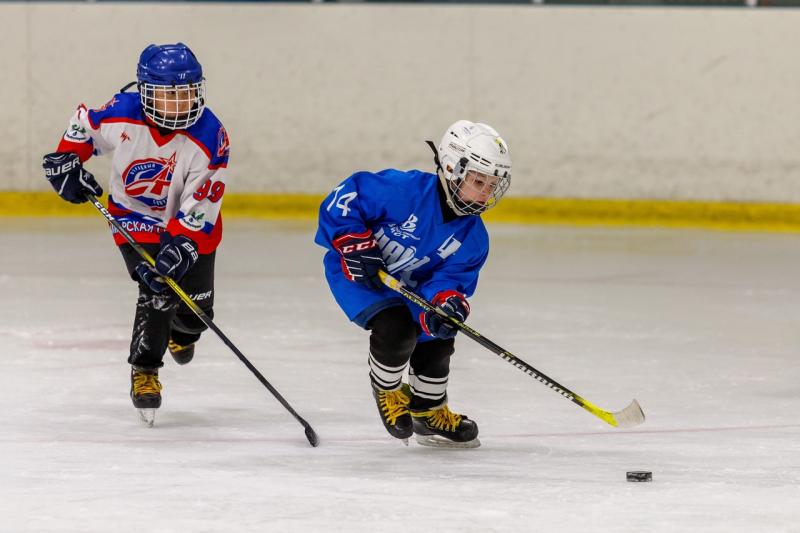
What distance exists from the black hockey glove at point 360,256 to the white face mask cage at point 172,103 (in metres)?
0.62

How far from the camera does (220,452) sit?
3.34 metres

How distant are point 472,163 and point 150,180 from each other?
961 millimetres

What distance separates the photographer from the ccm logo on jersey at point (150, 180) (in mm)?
3781

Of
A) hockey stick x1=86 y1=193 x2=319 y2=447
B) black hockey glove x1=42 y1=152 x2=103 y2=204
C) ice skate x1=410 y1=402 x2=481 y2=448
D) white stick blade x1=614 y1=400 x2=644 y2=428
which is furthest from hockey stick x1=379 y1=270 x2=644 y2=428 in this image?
black hockey glove x1=42 y1=152 x2=103 y2=204

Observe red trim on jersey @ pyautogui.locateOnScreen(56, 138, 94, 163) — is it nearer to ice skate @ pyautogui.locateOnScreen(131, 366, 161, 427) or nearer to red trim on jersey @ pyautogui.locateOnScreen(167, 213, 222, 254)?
red trim on jersey @ pyautogui.locateOnScreen(167, 213, 222, 254)

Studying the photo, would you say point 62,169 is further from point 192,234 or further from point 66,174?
point 192,234

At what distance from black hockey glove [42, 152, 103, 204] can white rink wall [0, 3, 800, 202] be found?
448 cm

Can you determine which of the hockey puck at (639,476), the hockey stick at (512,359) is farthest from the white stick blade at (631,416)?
the hockey puck at (639,476)

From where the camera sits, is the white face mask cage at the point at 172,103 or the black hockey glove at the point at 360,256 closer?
the black hockey glove at the point at 360,256

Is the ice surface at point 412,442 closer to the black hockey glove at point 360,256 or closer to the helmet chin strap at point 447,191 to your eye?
the black hockey glove at point 360,256

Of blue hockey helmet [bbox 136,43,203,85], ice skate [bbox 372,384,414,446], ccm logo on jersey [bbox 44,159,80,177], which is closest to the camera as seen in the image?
ice skate [bbox 372,384,414,446]

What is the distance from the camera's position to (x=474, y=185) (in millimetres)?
3297

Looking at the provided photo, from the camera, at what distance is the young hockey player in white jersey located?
3.66 meters

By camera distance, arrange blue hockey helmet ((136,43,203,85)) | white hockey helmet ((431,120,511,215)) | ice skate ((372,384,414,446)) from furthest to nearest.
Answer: blue hockey helmet ((136,43,203,85)) → ice skate ((372,384,414,446)) → white hockey helmet ((431,120,511,215))
